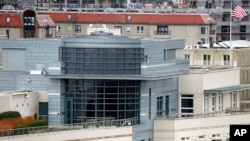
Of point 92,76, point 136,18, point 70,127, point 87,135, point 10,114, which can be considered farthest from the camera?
point 136,18

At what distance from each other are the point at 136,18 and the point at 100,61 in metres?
80.0

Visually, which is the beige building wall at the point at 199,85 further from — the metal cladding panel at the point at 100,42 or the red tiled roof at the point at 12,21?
the red tiled roof at the point at 12,21

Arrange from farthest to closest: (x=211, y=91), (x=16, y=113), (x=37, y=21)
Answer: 1. (x=37, y=21)
2. (x=211, y=91)
3. (x=16, y=113)

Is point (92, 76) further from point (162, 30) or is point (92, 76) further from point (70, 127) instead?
point (162, 30)

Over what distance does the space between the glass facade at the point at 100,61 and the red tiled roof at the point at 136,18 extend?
78088 mm

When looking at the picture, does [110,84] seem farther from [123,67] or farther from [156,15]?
[156,15]

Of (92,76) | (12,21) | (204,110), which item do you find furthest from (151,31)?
(92,76)

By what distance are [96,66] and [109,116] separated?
2073 mm

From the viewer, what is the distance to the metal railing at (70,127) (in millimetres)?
58156

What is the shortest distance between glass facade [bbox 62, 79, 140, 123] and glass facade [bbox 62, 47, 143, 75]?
1.44 ft

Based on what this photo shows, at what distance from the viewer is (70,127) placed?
61.9 metres

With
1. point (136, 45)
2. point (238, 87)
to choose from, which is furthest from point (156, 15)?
point (136, 45)

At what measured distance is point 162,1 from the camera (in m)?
173

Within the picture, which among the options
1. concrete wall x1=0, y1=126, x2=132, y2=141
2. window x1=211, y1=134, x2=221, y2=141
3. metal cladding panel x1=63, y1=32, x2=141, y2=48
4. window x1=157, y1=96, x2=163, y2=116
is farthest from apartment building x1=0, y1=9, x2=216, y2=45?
concrete wall x1=0, y1=126, x2=132, y2=141
